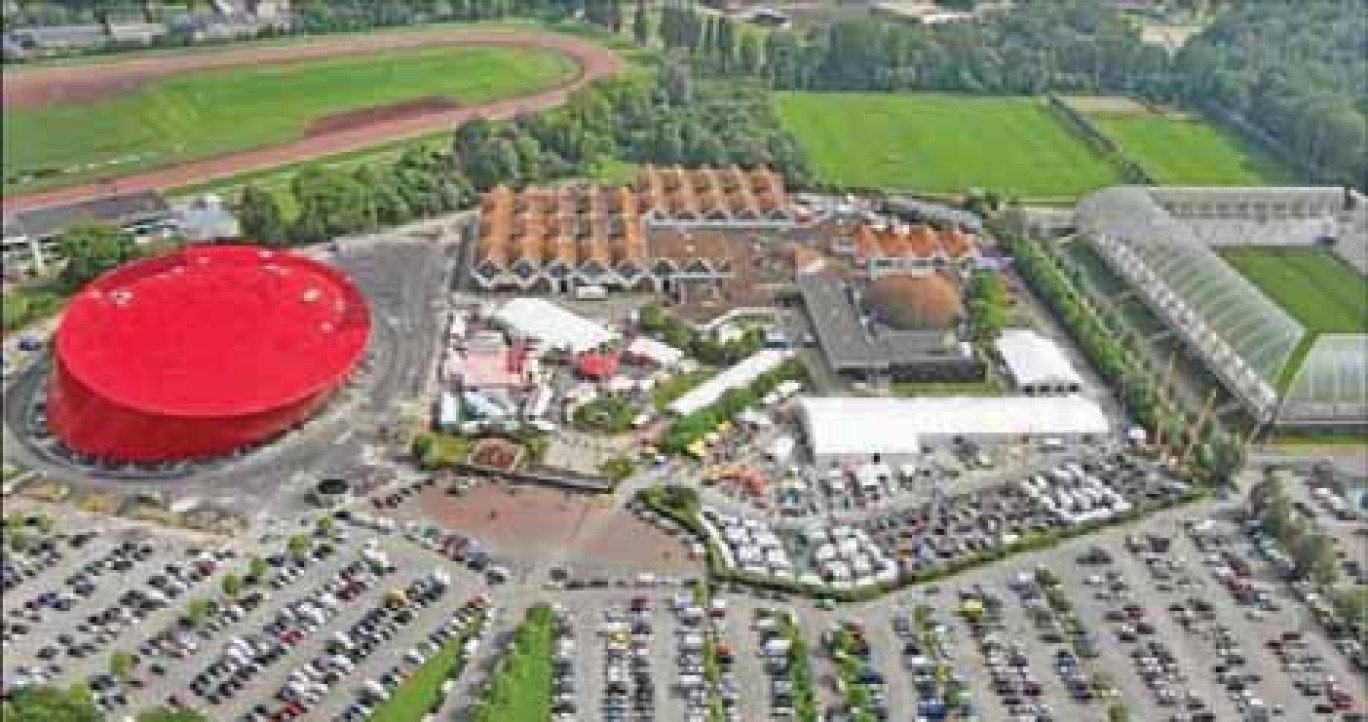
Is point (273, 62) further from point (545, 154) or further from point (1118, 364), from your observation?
point (1118, 364)

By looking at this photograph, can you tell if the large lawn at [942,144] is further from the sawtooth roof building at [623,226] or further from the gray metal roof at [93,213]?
the gray metal roof at [93,213]

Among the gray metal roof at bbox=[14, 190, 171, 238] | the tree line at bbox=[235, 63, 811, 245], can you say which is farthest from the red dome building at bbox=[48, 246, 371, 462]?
the tree line at bbox=[235, 63, 811, 245]

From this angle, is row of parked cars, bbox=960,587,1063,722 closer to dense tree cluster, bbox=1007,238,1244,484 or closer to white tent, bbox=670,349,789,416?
dense tree cluster, bbox=1007,238,1244,484

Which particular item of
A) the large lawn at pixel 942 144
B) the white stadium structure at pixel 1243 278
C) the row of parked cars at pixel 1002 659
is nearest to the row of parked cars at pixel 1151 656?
the row of parked cars at pixel 1002 659

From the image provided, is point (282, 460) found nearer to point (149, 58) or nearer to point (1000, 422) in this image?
point (1000, 422)

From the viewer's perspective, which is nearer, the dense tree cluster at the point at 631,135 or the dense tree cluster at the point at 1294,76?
the dense tree cluster at the point at 631,135

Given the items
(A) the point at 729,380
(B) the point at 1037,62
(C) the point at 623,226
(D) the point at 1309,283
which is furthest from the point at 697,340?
(B) the point at 1037,62

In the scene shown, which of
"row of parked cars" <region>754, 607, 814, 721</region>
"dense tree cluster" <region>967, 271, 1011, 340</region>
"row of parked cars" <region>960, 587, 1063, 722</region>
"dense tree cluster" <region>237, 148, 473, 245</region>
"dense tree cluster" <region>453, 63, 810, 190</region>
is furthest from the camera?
"dense tree cluster" <region>453, 63, 810, 190</region>
